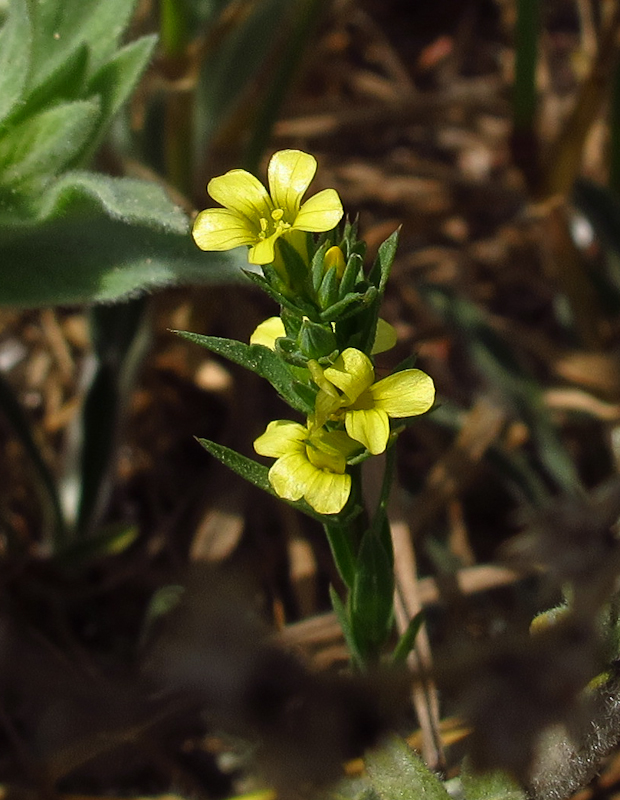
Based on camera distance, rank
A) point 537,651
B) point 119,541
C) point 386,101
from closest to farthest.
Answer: point 537,651, point 119,541, point 386,101

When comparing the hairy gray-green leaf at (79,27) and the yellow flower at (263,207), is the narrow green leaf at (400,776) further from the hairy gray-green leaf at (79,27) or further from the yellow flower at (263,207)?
the hairy gray-green leaf at (79,27)

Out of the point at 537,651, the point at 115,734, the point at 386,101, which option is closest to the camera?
the point at 537,651

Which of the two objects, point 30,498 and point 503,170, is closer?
point 30,498

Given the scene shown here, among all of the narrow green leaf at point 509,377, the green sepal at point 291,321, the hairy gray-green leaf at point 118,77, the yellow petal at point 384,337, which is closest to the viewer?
the green sepal at point 291,321

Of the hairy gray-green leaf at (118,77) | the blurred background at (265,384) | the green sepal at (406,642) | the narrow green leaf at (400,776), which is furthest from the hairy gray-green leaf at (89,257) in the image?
the narrow green leaf at (400,776)

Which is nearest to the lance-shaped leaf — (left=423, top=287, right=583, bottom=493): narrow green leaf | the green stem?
(left=423, top=287, right=583, bottom=493): narrow green leaf

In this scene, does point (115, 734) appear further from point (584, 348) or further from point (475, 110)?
point (475, 110)

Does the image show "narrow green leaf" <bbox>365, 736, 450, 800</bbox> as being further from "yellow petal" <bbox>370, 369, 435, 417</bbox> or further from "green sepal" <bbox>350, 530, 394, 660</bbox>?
"yellow petal" <bbox>370, 369, 435, 417</bbox>

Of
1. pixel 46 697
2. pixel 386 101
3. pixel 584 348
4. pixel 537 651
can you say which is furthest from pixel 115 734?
pixel 386 101
